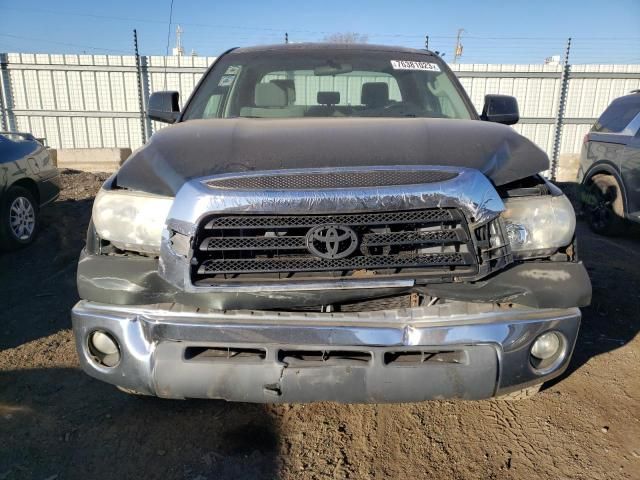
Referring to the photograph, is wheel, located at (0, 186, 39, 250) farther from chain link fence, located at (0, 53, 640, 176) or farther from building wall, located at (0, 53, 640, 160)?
building wall, located at (0, 53, 640, 160)

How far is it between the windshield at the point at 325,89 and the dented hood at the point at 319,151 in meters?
0.81

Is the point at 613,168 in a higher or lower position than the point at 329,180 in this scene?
lower

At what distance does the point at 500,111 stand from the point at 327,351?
2446 mm

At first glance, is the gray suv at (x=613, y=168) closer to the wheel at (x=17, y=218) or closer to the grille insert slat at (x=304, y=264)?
the grille insert slat at (x=304, y=264)

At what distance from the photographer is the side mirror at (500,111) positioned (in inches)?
143

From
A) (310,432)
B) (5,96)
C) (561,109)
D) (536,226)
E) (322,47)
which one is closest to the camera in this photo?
(536,226)

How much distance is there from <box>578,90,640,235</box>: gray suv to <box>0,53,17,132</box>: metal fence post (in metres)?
13.3

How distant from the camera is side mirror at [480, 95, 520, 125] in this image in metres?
3.63

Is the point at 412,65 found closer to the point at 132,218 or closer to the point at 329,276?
the point at 329,276

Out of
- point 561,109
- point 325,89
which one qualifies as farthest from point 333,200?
point 561,109

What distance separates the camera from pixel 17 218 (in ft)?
18.5

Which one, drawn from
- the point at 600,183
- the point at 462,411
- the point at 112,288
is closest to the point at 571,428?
the point at 462,411

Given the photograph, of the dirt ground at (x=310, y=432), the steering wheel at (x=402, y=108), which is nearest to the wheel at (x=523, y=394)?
the dirt ground at (x=310, y=432)

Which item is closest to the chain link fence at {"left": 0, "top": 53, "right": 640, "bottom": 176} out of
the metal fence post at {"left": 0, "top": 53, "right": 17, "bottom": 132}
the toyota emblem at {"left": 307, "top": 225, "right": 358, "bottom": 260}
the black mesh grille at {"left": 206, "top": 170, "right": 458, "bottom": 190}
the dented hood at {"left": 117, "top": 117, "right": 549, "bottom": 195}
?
the metal fence post at {"left": 0, "top": 53, "right": 17, "bottom": 132}
